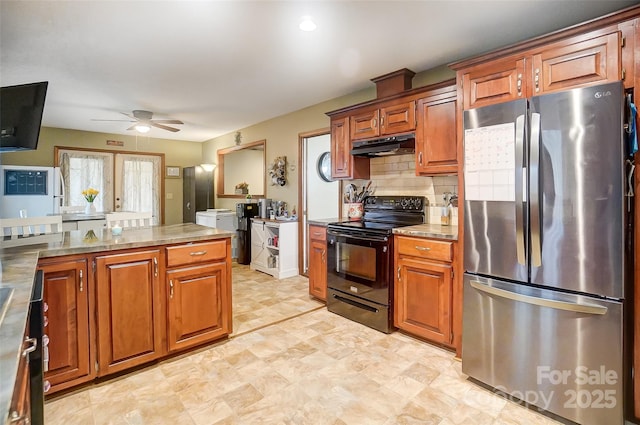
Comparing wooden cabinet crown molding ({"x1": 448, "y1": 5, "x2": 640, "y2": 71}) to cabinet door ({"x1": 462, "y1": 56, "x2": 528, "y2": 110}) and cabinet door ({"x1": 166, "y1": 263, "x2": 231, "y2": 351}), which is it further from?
cabinet door ({"x1": 166, "y1": 263, "x2": 231, "y2": 351})

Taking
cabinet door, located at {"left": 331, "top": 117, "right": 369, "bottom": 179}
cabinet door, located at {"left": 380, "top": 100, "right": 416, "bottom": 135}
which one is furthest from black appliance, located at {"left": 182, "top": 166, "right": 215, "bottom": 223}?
cabinet door, located at {"left": 380, "top": 100, "right": 416, "bottom": 135}

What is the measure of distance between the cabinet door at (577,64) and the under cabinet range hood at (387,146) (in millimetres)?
1087

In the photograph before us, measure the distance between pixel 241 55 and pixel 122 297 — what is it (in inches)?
86.2

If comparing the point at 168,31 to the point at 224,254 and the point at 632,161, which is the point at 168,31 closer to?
the point at 224,254

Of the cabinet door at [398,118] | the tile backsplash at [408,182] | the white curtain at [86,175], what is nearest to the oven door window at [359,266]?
the tile backsplash at [408,182]

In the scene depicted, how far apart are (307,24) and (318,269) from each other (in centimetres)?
241

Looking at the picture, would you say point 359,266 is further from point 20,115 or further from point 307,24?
point 20,115

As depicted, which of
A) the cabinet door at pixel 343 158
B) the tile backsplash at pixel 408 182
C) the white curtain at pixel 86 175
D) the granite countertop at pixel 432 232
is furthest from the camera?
the white curtain at pixel 86 175

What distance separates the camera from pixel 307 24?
231 centimetres

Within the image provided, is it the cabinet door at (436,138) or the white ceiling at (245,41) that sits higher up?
the white ceiling at (245,41)

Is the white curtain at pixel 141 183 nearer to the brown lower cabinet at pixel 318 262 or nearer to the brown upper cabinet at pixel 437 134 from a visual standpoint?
the brown lower cabinet at pixel 318 262

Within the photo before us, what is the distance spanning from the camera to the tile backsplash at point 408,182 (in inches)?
121

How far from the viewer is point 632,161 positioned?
1694 mm

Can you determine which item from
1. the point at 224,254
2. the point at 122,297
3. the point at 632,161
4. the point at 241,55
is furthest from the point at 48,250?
the point at 632,161
